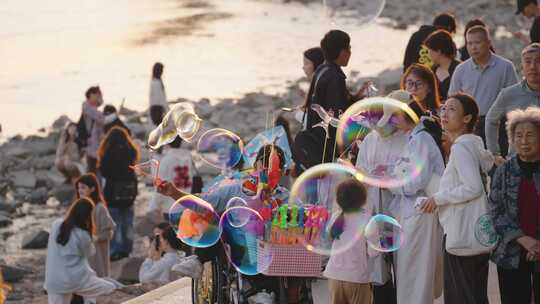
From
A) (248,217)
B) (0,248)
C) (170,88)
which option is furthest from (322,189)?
(170,88)

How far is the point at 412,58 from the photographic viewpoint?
12.5m

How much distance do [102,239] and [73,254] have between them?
217 centimetres

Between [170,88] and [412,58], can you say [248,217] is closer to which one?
[412,58]

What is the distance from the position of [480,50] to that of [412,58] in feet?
4.33

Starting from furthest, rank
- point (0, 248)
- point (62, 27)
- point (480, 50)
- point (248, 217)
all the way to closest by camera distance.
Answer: point (62, 27) → point (0, 248) → point (480, 50) → point (248, 217)

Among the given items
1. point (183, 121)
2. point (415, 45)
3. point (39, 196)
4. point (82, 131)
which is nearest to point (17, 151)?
point (39, 196)

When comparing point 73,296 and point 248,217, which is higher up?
point 248,217

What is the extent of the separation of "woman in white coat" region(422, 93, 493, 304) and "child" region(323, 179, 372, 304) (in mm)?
431

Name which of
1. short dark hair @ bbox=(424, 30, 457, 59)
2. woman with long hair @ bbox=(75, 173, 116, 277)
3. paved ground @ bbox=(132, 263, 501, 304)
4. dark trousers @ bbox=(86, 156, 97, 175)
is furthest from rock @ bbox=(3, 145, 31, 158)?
short dark hair @ bbox=(424, 30, 457, 59)

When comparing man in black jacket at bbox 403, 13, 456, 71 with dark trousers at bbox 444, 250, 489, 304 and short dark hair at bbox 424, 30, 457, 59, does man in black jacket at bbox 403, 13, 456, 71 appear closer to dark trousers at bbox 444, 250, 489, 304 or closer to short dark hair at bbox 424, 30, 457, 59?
short dark hair at bbox 424, 30, 457, 59

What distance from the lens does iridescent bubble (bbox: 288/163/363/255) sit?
8.98 m

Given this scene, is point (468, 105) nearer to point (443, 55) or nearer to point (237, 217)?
point (237, 217)

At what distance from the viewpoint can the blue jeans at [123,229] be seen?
16438 mm

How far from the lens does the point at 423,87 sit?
Answer: 9.85m
